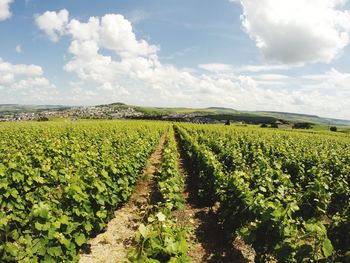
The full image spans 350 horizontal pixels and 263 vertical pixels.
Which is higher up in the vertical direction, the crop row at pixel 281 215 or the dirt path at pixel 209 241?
the crop row at pixel 281 215

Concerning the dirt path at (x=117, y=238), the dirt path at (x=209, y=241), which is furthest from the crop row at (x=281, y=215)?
the dirt path at (x=117, y=238)

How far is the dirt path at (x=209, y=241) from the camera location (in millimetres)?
7070

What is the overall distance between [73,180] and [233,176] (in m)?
4.23

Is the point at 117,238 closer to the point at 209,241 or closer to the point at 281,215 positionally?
the point at 209,241

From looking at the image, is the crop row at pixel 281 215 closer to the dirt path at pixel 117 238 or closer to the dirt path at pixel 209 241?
the dirt path at pixel 209 241

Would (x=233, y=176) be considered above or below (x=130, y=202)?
above

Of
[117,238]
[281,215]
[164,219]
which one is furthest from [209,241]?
[164,219]

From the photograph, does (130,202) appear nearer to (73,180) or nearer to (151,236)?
(73,180)

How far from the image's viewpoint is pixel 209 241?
789 centimetres

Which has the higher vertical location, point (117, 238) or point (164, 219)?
point (164, 219)

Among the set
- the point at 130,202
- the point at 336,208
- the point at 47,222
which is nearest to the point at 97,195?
the point at 47,222

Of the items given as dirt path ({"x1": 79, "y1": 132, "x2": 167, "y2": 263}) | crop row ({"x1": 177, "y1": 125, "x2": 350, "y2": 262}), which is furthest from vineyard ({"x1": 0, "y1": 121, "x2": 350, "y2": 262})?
dirt path ({"x1": 79, "y1": 132, "x2": 167, "y2": 263})

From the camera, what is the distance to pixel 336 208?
10.3 meters

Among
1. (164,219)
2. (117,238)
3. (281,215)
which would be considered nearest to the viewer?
(164,219)
